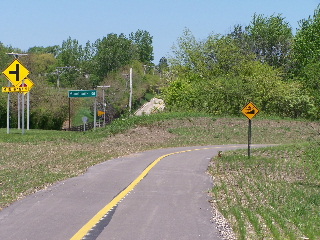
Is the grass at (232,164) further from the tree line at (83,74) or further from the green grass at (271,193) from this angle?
the tree line at (83,74)

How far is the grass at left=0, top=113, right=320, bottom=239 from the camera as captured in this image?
1101 cm

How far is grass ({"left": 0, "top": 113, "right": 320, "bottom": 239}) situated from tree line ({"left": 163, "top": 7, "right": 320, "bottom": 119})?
250 inches

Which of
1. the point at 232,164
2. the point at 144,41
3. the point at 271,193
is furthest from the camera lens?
the point at 144,41

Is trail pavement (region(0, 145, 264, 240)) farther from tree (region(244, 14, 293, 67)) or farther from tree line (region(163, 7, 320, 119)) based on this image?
tree (region(244, 14, 293, 67))

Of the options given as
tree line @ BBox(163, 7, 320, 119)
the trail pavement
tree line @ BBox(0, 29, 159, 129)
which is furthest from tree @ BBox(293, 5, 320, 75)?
the trail pavement

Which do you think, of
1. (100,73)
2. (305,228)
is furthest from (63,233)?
(100,73)

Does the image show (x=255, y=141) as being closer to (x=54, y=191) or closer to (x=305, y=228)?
(x=54, y=191)

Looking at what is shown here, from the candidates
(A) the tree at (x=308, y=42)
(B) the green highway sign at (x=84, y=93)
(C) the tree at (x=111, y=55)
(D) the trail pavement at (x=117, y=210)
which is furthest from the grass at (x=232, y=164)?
(C) the tree at (x=111, y=55)

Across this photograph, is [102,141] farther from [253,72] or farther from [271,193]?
[253,72]

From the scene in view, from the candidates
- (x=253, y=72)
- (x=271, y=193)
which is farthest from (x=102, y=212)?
(x=253, y=72)

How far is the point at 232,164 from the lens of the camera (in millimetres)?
23250

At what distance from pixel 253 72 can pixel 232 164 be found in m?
42.4

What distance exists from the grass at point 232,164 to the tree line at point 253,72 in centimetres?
635

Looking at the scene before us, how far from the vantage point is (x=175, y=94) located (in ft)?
214
